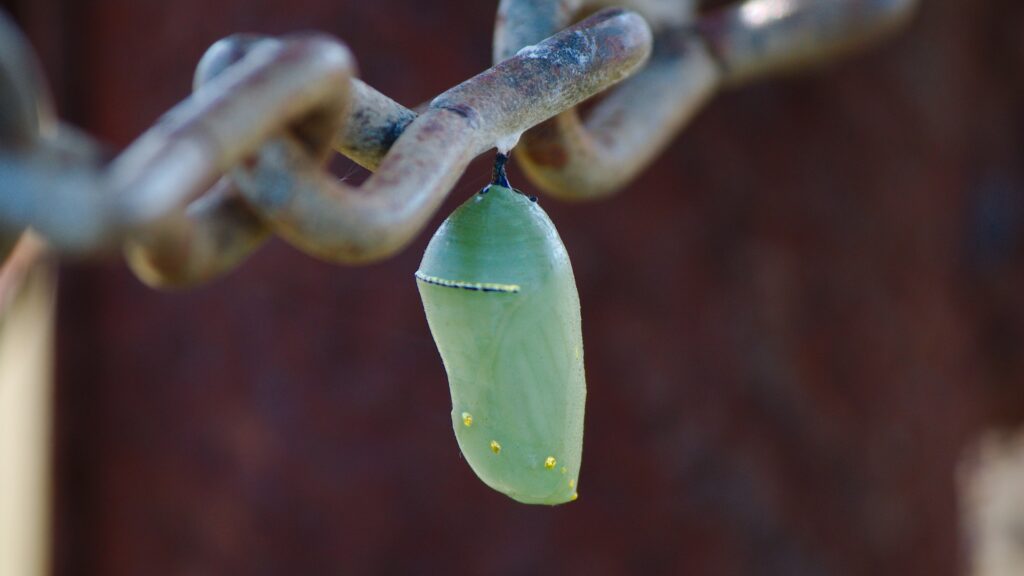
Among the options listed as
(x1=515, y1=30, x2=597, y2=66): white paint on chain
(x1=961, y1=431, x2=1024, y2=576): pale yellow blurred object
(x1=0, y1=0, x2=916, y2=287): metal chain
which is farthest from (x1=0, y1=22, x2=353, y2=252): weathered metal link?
(x1=961, y1=431, x2=1024, y2=576): pale yellow blurred object

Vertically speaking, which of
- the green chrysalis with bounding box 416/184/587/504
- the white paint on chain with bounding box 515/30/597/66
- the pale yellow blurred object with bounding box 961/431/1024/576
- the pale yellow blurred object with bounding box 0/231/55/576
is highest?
the pale yellow blurred object with bounding box 0/231/55/576

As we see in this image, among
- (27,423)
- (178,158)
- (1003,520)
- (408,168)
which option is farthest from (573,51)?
(1003,520)

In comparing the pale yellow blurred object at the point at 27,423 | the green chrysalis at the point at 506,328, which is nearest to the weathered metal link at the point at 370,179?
the green chrysalis at the point at 506,328

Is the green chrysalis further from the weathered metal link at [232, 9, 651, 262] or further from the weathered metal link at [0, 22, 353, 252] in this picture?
the weathered metal link at [0, 22, 353, 252]

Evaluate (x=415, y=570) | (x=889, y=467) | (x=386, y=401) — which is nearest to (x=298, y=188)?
(x=386, y=401)

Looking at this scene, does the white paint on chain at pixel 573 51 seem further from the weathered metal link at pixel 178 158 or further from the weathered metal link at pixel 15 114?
the weathered metal link at pixel 15 114

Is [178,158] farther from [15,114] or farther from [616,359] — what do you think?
[616,359]
